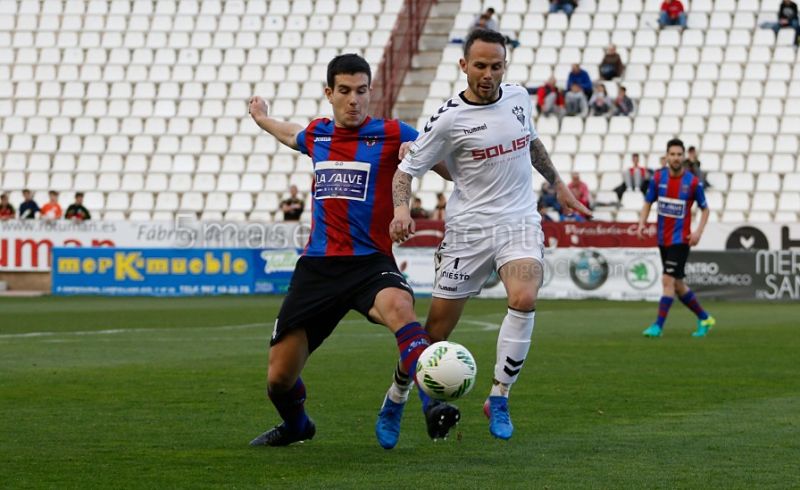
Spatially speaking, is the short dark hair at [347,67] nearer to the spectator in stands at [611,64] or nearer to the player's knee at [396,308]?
the player's knee at [396,308]

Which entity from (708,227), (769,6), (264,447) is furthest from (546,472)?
(769,6)

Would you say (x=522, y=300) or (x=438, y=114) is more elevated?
(x=438, y=114)

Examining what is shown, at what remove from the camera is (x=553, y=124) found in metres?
31.2

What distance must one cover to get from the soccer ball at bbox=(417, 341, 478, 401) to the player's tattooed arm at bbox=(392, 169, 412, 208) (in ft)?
2.79

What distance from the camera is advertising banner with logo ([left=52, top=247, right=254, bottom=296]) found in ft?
88.6

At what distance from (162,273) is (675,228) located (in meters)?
13.2

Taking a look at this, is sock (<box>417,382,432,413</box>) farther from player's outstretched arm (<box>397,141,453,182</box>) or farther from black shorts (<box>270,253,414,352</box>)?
player's outstretched arm (<box>397,141,453,182</box>)

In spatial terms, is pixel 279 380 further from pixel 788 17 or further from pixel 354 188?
pixel 788 17

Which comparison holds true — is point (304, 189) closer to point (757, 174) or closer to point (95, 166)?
point (95, 166)

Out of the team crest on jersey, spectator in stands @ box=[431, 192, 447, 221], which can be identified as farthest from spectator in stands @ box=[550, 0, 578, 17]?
the team crest on jersey

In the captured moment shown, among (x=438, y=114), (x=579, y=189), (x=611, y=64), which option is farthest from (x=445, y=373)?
(x=611, y=64)

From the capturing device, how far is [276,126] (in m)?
7.75

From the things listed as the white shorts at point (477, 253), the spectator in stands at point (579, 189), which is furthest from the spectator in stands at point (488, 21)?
the white shorts at point (477, 253)

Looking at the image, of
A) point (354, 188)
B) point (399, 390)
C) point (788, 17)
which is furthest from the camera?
point (788, 17)
